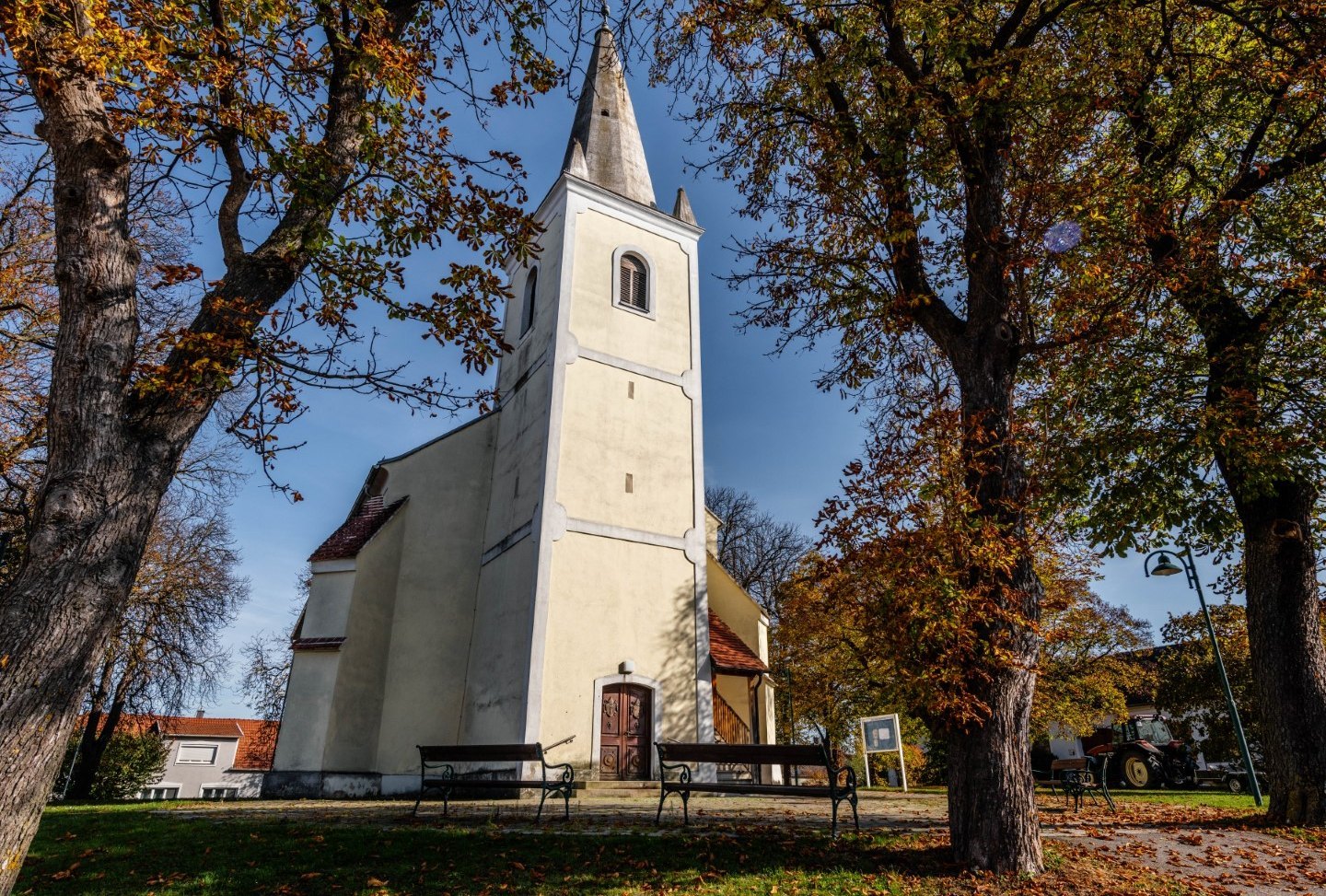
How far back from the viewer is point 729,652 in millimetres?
18469

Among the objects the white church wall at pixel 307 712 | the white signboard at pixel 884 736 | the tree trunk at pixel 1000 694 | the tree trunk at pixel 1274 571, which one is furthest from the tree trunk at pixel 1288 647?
the white church wall at pixel 307 712

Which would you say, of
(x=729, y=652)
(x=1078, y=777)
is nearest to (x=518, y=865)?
(x=1078, y=777)

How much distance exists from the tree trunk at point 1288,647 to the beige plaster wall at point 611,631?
9856mm

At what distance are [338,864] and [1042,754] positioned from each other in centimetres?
2549

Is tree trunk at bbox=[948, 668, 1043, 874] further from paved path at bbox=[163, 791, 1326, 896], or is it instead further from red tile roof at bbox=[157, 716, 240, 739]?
red tile roof at bbox=[157, 716, 240, 739]

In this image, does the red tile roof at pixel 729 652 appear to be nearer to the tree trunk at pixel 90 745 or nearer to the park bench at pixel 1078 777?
the park bench at pixel 1078 777

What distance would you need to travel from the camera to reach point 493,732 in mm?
15422

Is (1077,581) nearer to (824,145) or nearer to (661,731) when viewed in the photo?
(661,731)

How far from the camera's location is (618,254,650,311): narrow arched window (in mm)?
19703

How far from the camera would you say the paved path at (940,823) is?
21.1ft

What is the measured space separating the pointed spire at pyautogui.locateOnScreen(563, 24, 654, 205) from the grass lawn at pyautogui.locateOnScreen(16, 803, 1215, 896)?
1671cm

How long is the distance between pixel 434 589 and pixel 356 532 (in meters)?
2.35

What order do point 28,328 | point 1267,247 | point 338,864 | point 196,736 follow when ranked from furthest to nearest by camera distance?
point 196,736
point 28,328
point 1267,247
point 338,864

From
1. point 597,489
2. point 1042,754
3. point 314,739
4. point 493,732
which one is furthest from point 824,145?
point 1042,754
